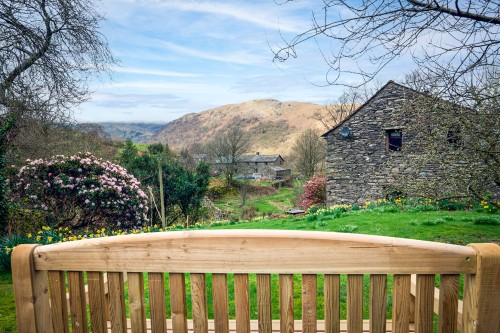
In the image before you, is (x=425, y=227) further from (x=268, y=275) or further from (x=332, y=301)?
(x=268, y=275)

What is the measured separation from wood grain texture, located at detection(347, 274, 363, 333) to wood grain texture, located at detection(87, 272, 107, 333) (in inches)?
37.4

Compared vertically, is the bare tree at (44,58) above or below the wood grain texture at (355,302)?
above

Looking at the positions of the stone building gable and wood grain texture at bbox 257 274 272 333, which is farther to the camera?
the stone building gable

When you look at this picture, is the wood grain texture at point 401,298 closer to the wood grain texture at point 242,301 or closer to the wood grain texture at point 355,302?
the wood grain texture at point 355,302

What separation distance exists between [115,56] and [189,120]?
115 m

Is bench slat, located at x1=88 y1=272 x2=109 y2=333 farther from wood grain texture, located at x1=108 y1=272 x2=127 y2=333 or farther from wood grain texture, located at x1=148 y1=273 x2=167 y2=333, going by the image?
wood grain texture, located at x1=148 y1=273 x2=167 y2=333

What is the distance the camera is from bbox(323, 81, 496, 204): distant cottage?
44.8 ft

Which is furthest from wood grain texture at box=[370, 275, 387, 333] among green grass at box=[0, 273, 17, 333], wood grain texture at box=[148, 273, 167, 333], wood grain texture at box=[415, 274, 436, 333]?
green grass at box=[0, 273, 17, 333]

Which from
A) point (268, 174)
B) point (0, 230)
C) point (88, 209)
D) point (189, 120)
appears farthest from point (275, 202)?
point (189, 120)

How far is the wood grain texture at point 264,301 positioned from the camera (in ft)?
3.92

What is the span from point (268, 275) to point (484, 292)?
0.76m

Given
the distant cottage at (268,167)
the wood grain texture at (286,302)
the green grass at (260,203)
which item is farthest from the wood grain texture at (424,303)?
the distant cottage at (268,167)

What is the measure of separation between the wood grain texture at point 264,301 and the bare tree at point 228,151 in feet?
103

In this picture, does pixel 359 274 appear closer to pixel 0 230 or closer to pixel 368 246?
pixel 368 246
